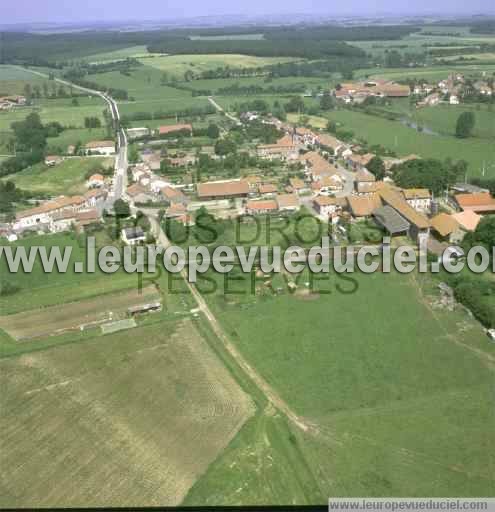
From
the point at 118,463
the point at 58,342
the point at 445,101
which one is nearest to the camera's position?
the point at 118,463

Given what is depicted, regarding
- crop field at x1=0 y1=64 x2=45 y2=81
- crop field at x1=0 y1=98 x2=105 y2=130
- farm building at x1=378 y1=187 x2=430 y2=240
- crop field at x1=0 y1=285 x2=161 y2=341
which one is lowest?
crop field at x1=0 y1=285 x2=161 y2=341

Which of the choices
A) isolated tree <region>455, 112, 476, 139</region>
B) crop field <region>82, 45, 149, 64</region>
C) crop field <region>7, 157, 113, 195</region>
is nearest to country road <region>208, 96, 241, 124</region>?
crop field <region>7, 157, 113, 195</region>

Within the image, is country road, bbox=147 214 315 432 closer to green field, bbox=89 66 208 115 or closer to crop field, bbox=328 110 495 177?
crop field, bbox=328 110 495 177

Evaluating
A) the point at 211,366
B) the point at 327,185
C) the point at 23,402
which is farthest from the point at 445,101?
the point at 23,402

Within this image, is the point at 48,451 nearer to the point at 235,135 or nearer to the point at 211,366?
the point at 211,366

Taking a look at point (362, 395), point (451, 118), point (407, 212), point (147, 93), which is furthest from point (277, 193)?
point (147, 93)

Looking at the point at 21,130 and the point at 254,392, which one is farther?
the point at 21,130

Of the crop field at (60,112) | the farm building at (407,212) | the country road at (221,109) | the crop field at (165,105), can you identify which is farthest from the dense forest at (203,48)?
the farm building at (407,212)
